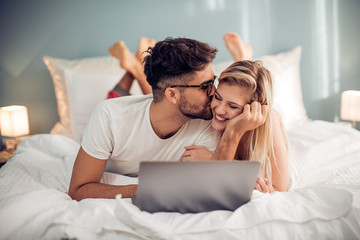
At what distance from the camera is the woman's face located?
1445mm

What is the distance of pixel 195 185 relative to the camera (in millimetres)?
995

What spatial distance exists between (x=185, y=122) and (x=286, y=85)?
4.17 ft

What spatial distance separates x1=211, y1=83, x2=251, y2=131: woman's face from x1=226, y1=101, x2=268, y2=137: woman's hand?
60 millimetres

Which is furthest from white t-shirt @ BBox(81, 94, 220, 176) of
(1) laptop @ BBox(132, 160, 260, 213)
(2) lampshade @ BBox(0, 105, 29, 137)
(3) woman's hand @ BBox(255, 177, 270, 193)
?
(2) lampshade @ BBox(0, 105, 29, 137)

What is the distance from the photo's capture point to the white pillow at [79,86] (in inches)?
89.6

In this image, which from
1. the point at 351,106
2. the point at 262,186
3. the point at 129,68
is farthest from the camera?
the point at 351,106

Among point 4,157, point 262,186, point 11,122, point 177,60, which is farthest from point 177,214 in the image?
point 11,122

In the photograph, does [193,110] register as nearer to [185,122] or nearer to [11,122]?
[185,122]

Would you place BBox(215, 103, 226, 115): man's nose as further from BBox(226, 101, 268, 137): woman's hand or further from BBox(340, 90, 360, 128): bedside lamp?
BBox(340, 90, 360, 128): bedside lamp

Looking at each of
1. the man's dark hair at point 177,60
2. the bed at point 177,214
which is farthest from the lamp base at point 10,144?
the man's dark hair at point 177,60

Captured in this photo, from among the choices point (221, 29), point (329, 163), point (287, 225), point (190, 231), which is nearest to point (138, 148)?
point (190, 231)

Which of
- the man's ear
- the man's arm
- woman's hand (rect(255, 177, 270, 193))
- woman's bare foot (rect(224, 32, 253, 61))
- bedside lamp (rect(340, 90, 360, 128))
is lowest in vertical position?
bedside lamp (rect(340, 90, 360, 128))

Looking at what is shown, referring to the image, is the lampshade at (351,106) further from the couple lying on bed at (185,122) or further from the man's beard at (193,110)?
the man's beard at (193,110)

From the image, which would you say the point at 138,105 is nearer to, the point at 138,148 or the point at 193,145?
the point at 138,148
